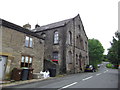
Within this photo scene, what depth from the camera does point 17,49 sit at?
11.7 meters

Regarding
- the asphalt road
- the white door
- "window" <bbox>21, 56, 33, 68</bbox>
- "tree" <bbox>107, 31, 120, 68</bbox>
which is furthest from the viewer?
"tree" <bbox>107, 31, 120, 68</bbox>

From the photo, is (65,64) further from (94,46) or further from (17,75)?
(94,46)

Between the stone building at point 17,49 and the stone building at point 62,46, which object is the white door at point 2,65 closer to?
the stone building at point 17,49

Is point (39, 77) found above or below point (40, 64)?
below

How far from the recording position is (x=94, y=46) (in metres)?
41.3

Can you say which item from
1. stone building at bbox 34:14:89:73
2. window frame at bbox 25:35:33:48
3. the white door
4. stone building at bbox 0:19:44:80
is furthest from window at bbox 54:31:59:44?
the white door

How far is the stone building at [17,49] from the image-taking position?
10.2m

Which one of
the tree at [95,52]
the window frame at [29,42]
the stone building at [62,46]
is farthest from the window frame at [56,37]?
the tree at [95,52]

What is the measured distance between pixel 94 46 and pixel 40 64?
1243 inches

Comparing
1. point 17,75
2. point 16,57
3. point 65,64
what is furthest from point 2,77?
point 65,64

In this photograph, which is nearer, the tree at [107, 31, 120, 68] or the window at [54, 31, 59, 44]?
the tree at [107, 31, 120, 68]

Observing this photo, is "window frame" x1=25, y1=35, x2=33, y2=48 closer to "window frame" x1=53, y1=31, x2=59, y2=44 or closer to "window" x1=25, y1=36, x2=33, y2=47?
"window" x1=25, y1=36, x2=33, y2=47

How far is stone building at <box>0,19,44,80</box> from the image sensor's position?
10180 mm

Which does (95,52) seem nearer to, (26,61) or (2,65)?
(26,61)
